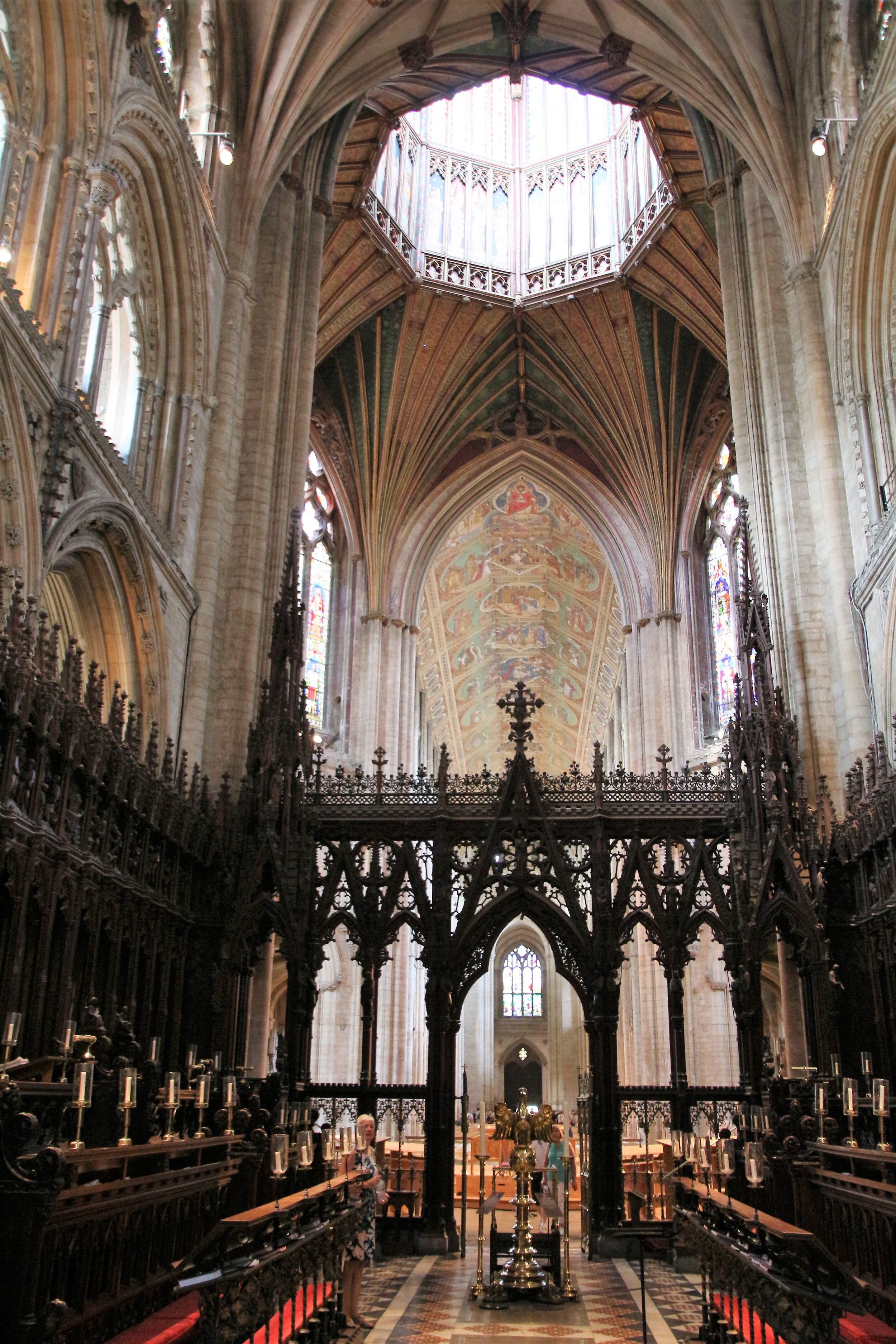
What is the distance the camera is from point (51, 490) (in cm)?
1166

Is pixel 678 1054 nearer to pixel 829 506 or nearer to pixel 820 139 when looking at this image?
pixel 829 506

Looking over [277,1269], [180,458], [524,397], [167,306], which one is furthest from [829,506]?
[524,397]

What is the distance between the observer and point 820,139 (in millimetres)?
16969

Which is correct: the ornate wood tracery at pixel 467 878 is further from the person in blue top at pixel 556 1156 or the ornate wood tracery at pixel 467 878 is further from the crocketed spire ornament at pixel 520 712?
the person in blue top at pixel 556 1156

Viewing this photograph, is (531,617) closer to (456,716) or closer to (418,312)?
(456,716)

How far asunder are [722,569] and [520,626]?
12737 millimetres

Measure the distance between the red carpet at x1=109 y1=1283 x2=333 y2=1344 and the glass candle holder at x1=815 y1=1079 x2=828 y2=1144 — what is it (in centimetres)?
413

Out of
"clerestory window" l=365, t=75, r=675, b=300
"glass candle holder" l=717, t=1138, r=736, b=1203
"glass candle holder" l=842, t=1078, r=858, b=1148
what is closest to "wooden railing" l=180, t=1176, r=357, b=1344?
"glass candle holder" l=717, t=1138, r=736, b=1203

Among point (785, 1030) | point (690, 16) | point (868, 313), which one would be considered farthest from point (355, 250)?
point (785, 1030)

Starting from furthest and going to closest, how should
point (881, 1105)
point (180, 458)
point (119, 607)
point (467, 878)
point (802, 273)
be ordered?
point (802, 273), point (180, 458), point (467, 878), point (119, 607), point (881, 1105)

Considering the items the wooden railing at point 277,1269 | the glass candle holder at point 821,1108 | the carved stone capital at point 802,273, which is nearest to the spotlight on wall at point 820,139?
the carved stone capital at point 802,273

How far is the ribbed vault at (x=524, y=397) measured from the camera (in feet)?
96.7

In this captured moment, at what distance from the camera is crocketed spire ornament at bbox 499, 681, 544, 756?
15.3 metres

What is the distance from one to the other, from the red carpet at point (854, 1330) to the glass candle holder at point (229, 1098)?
13.1ft
